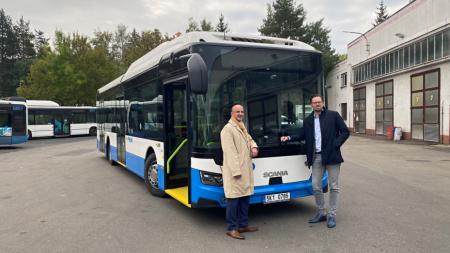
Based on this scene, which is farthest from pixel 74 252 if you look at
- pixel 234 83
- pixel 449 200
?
pixel 449 200

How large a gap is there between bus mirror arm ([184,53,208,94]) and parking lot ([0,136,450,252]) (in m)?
2.05

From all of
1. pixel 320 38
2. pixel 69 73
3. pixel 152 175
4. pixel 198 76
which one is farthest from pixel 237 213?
pixel 320 38

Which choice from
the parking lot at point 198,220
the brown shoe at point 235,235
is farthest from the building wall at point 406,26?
the brown shoe at point 235,235

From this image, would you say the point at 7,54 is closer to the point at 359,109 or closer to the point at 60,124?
the point at 60,124

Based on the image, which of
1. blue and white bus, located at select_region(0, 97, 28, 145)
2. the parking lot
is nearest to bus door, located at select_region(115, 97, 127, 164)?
the parking lot

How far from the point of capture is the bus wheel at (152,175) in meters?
7.95

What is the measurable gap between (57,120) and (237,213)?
3066cm

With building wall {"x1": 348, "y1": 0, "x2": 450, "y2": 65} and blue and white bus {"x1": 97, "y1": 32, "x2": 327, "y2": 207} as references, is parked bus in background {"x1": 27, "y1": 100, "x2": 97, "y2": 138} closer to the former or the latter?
building wall {"x1": 348, "y1": 0, "x2": 450, "y2": 65}

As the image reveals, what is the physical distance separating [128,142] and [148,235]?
5193mm

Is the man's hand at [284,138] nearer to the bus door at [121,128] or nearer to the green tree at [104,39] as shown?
the bus door at [121,128]

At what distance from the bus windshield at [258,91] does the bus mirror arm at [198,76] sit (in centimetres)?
45

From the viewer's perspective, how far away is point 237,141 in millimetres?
5176

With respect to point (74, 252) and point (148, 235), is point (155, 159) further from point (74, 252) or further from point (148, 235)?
point (74, 252)

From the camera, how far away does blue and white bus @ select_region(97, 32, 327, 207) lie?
5566 mm
